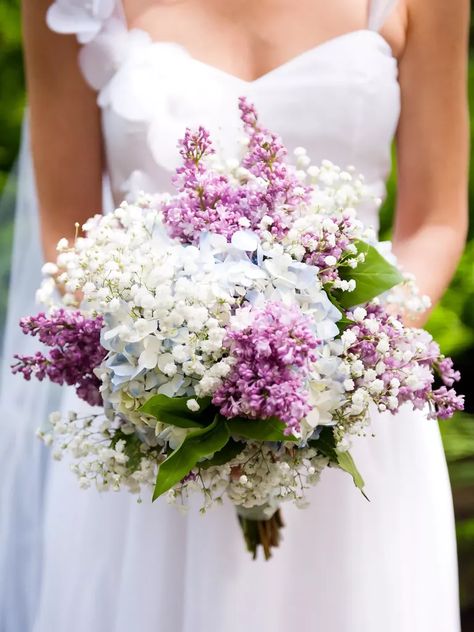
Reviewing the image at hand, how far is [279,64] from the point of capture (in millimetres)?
1937

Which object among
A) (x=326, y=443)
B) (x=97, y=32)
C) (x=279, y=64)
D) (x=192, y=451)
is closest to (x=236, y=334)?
(x=192, y=451)

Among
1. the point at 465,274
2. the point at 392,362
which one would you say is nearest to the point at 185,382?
the point at 392,362

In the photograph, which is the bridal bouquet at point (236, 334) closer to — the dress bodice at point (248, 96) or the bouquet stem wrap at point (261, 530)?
the bouquet stem wrap at point (261, 530)

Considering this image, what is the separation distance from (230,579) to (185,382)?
691 mm

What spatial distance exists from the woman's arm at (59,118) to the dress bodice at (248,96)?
0.27 feet

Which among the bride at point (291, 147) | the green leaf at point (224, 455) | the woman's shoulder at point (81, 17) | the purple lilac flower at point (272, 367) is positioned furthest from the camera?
the woman's shoulder at point (81, 17)

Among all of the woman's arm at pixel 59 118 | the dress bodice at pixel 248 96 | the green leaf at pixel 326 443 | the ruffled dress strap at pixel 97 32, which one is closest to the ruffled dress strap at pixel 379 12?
the dress bodice at pixel 248 96

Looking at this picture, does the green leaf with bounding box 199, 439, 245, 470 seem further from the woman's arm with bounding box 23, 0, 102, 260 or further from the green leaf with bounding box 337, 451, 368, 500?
the woman's arm with bounding box 23, 0, 102, 260

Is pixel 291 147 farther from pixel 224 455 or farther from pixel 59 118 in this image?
pixel 224 455

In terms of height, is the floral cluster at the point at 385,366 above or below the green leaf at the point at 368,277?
below

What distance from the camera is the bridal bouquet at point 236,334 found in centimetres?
124

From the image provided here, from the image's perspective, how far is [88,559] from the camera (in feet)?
6.37

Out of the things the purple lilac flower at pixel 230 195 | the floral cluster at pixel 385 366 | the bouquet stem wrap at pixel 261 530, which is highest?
the purple lilac flower at pixel 230 195

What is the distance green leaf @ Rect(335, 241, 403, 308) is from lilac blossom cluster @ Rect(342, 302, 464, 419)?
0.09ft
